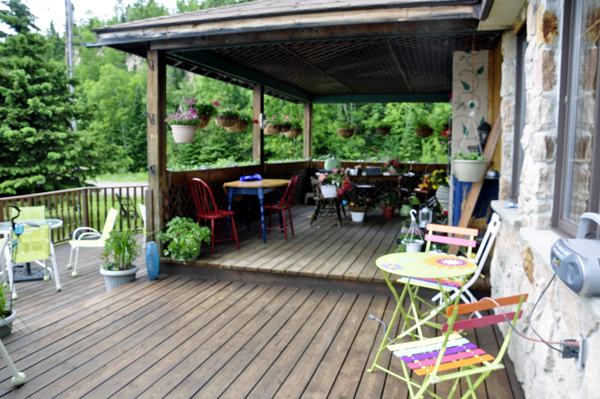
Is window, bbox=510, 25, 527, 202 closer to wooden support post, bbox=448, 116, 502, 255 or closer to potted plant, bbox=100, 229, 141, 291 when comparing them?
wooden support post, bbox=448, 116, 502, 255

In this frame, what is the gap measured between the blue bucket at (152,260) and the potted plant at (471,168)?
3.09 m

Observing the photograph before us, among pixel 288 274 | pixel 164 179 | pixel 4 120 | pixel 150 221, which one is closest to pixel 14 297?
pixel 150 221

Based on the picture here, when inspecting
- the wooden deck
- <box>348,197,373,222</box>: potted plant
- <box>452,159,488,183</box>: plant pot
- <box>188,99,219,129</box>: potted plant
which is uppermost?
<box>188,99,219,129</box>: potted plant

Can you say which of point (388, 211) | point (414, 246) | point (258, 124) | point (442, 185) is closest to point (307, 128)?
point (258, 124)

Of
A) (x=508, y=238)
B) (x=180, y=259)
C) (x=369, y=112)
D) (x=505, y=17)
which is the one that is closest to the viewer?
(x=508, y=238)

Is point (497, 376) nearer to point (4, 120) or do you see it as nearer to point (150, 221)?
point (150, 221)

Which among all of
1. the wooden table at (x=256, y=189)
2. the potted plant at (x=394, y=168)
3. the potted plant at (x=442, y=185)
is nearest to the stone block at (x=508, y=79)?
the potted plant at (x=442, y=185)

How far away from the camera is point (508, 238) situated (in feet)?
9.53

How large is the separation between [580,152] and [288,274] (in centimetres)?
285

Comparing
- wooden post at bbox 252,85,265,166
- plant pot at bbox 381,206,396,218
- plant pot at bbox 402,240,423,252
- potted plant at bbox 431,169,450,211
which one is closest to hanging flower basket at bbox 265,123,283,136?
wooden post at bbox 252,85,265,166

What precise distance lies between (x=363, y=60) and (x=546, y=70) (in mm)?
3824

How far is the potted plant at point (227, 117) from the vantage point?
6145 mm

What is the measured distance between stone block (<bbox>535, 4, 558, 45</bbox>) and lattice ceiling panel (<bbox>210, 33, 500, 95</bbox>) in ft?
6.98

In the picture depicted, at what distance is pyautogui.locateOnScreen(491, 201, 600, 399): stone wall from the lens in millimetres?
1375
